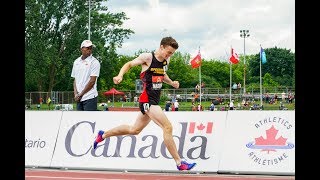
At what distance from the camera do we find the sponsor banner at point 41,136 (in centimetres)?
1239

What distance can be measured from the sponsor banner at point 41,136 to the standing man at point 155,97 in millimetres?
1790

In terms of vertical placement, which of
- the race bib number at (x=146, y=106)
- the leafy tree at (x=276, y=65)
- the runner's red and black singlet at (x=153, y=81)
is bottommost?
the race bib number at (x=146, y=106)

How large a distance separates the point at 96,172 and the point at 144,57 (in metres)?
2.31

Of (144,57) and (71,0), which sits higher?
(71,0)

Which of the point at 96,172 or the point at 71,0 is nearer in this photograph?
the point at 96,172

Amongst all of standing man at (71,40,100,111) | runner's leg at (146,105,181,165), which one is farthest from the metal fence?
runner's leg at (146,105,181,165)

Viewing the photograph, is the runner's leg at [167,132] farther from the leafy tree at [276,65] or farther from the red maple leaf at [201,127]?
the leafy tree at [276,65]

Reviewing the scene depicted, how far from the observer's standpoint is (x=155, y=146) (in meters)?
11.8

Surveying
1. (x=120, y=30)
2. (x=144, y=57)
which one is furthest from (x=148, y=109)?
(x=120, y=30)

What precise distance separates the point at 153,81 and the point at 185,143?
1.31 metres

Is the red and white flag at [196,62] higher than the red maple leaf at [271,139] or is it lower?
higher

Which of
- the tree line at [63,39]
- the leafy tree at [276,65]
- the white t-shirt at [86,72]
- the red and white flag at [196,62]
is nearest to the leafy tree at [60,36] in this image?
the tree line at [63,39]
